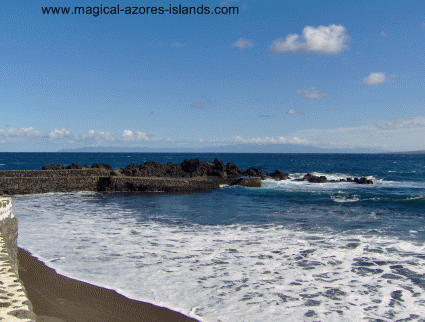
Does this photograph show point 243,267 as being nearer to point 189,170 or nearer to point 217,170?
point 217,170

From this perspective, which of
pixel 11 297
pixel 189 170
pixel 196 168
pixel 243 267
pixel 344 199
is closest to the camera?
pixel 11 297

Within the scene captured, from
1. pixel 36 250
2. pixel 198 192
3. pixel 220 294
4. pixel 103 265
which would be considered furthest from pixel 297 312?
pixel 198 192

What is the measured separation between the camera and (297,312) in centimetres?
548

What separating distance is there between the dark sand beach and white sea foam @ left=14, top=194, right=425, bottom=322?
0.86 ft

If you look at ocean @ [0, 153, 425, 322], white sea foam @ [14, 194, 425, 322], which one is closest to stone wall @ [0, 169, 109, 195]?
ocean @ [0, 153, 425, 322]

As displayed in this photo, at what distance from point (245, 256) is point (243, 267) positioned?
843mm

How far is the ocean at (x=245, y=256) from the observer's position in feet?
19.0

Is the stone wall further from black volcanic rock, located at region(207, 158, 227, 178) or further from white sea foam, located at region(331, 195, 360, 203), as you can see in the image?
white sea foam, located at region(331, 195, 360, 203)

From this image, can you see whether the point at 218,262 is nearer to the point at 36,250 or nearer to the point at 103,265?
the point at 103,265

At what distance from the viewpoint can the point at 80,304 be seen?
5.66m

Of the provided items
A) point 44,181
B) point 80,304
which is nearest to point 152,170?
point 44,181

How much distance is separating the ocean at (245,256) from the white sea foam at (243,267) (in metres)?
0.02

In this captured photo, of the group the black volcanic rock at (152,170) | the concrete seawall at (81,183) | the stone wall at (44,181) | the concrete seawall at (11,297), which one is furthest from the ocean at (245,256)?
the black volcanic rock at (152,170)

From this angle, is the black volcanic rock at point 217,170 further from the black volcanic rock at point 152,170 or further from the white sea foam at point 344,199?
the white sea foam at point 344,199
